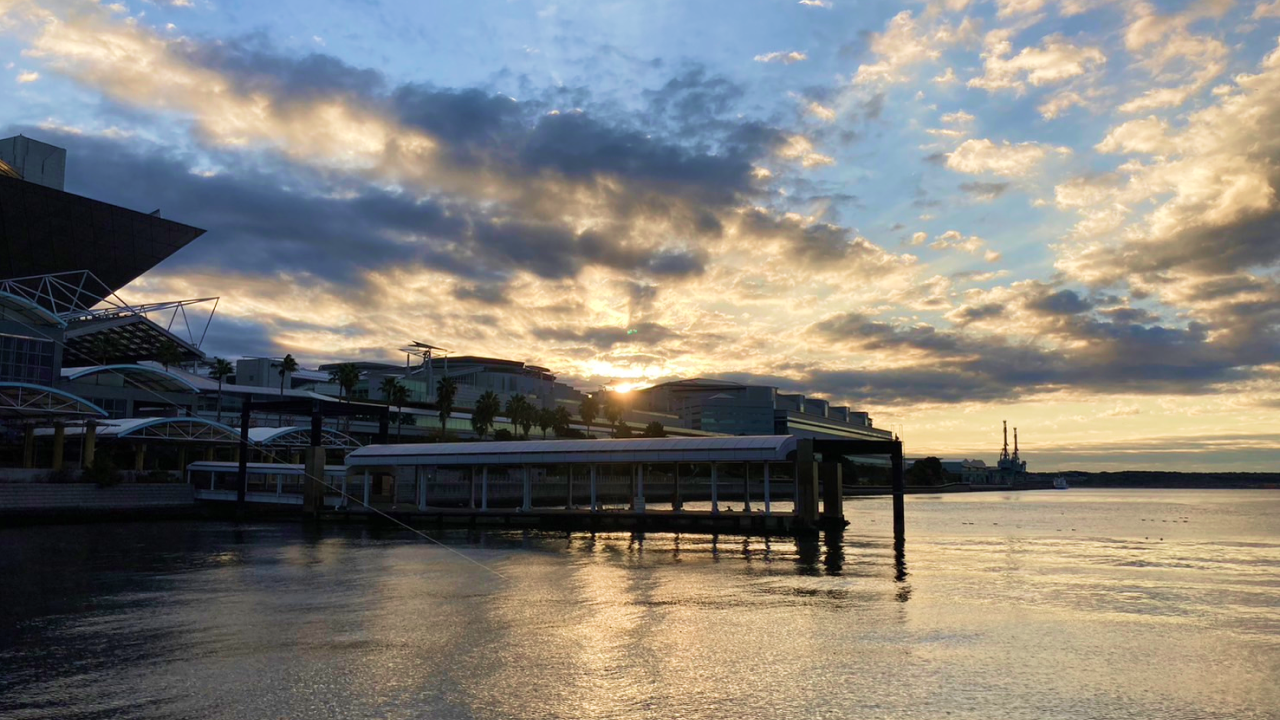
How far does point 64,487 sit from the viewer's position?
77.7 meters

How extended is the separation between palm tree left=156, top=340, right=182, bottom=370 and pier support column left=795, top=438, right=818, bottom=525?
101312 millimetres

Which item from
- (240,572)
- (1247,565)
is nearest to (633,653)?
(240,572)

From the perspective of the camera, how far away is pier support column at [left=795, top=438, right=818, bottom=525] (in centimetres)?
6500

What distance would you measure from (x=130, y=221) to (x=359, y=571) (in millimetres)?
103443

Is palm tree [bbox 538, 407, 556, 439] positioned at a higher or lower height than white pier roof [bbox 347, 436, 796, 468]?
higher

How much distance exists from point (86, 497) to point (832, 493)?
64981 mm

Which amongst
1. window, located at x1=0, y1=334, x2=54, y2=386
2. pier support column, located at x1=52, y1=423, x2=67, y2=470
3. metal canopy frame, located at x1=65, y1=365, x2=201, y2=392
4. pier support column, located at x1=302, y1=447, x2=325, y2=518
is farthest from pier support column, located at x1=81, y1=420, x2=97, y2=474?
pier support column, located at x1=302, y1=447, x2=325, y2=518

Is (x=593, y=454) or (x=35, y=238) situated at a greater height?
(x=35, y=238)

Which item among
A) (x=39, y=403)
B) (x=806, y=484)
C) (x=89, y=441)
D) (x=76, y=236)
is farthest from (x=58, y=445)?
(x=806, y=484)

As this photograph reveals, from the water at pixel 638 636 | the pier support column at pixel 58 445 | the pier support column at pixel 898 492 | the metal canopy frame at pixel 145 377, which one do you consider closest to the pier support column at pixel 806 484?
the pier support column at pixel 898 492

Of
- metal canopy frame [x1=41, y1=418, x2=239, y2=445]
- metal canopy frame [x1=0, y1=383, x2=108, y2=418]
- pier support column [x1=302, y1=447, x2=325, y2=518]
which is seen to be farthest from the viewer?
metal canopy frame [x1=41, y1=418, x2=239, y2=445]

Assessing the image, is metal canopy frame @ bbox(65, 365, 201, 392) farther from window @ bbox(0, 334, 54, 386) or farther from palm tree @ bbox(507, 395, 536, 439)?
palm tree @ bbox(507, 395, 536, 439)

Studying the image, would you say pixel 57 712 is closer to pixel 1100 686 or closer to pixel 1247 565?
pixel 1100 686

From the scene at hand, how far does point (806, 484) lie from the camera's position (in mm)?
65562
